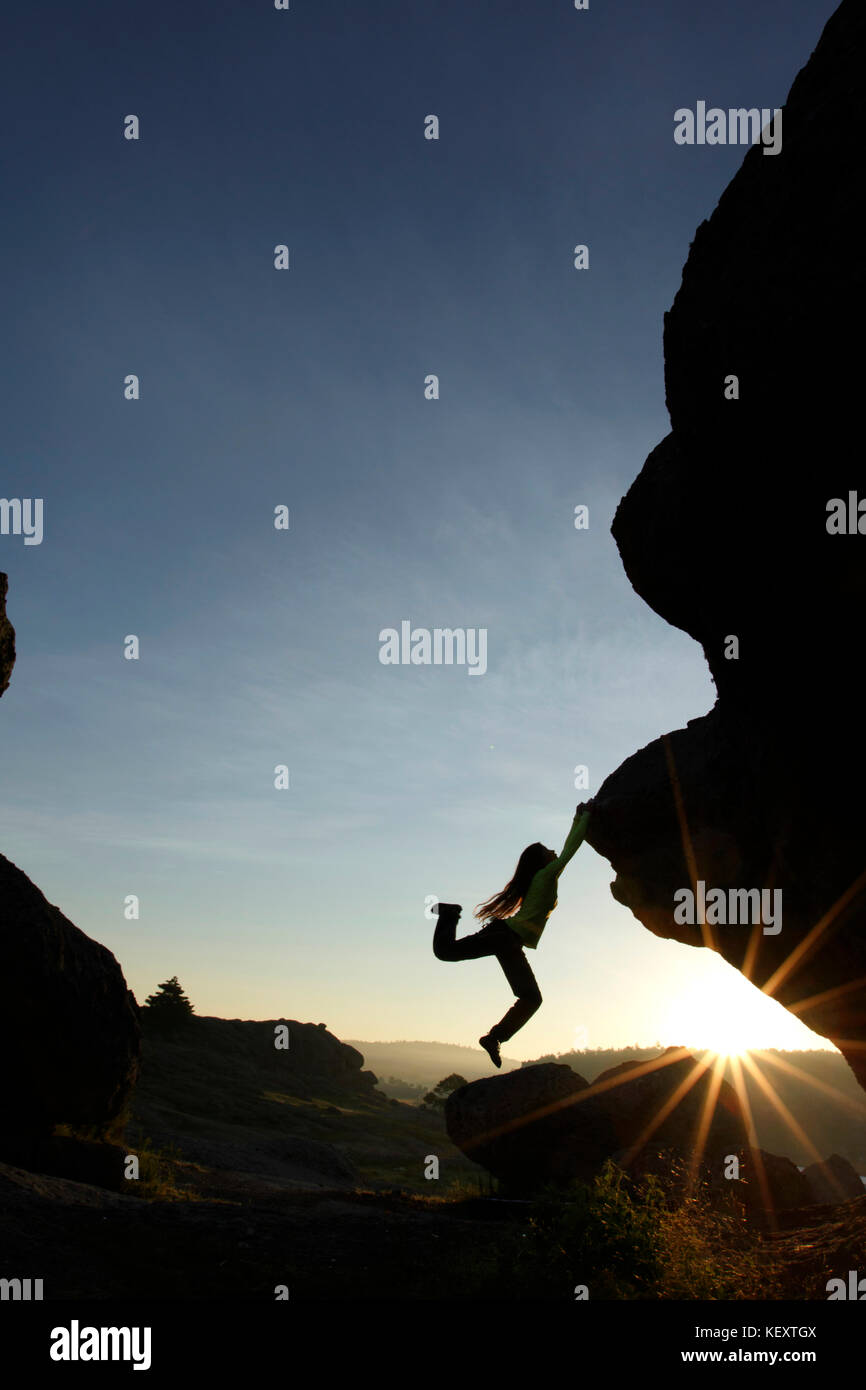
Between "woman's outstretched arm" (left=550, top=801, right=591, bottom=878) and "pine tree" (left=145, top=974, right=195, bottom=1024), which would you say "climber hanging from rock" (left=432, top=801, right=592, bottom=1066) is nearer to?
"woman's outstretched arm" (left=550, top=801, right=591, bottom=878)

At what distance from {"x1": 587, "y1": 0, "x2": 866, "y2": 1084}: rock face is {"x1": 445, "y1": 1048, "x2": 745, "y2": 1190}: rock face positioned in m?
5.47

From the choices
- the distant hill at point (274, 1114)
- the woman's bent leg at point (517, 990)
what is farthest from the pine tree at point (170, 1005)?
the woman's bent leg at point (517, 990)

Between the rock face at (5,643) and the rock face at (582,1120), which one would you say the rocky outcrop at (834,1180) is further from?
the rock face at (5,643)

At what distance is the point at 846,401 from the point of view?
7.95 meters

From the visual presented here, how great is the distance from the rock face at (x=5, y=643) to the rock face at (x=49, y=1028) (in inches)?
160

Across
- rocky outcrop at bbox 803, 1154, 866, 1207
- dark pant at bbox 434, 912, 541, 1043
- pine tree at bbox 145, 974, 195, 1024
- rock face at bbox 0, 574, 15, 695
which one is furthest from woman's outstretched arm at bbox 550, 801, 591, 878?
pine tree at bbox 145, 974, 195, 1024

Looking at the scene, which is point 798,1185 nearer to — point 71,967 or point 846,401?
point 71,967

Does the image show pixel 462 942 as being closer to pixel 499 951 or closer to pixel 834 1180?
pixel 499 951

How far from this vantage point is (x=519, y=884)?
1292 centimetres

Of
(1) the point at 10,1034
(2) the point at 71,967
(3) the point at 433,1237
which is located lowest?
(3) the point at 433,1237

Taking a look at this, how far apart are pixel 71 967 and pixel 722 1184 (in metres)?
13.6
